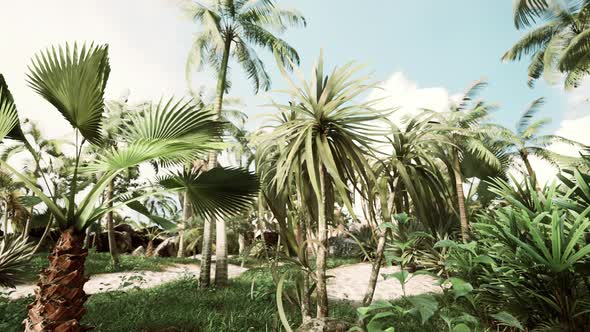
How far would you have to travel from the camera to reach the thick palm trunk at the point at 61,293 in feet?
8.91

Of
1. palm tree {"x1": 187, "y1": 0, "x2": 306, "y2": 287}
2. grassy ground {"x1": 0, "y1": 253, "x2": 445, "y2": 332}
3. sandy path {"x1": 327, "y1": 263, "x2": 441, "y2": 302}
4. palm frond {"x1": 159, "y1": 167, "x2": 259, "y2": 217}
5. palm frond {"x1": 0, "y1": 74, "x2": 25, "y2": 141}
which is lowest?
sandy path {"x1": 327, "y1": 263, "x2": 441, "y2": 302}

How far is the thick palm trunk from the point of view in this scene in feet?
8.91

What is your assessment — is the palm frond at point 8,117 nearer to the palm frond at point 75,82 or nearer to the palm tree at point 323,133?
the palm frond at point 75,82

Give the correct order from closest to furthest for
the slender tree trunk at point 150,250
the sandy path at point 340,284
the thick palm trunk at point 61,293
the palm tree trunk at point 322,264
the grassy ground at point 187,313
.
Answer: the thick palm trunk at point 61,293, the palm tree trunk at point 322,264, the grassy ground at point 187,313, the sandy path at point 340,284, the slender tree trunk at point 150,250

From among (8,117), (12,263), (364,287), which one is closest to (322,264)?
(8,117)

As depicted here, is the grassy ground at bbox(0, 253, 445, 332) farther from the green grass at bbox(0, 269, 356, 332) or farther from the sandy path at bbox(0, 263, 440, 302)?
the sandy path at bbox(0, 263, 440, 302)

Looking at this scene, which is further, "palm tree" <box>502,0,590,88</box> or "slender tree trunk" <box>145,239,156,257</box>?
"slender tree trunk" <box>145,239,156,257</box>

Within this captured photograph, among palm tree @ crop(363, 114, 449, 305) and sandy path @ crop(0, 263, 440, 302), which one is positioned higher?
palm tree @ crop(363, 114, 449, 305)

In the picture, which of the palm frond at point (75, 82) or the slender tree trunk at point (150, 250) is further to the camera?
the slender tree trunk at point (150, 250)

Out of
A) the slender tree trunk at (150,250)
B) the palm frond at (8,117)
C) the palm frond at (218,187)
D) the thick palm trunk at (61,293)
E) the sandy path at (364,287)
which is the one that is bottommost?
the sandy path at (364,287)

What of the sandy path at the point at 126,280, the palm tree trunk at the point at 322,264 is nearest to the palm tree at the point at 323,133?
the palm tree trunk at the point at 322,264

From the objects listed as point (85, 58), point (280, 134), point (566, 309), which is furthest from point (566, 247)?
point (85, 58)

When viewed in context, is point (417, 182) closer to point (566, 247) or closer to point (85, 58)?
point (566, 247)

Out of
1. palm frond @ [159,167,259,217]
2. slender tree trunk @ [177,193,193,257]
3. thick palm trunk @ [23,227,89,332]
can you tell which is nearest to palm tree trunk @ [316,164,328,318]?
palm frond @ [159,167,259,217]
